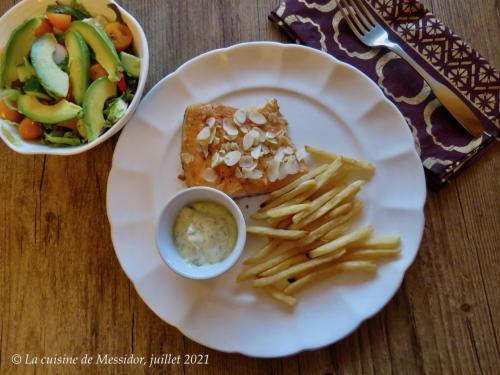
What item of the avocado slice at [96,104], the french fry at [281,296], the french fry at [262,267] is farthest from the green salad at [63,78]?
the french fry at [281,296]

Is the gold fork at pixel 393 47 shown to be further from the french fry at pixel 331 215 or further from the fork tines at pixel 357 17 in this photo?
the french fry at pixel 331 215

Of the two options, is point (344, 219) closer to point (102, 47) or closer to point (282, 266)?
point (282, 266)

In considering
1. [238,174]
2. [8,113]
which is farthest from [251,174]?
[8,113]

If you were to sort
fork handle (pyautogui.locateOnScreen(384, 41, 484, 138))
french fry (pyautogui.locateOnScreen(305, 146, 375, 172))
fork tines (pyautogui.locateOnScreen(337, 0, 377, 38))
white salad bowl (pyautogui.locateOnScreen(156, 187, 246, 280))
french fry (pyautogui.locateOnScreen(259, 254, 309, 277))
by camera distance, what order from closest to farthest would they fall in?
white salad bowl (pyautogui.locateOnScreen(156, 187, 246, 280)) → french fry (pyautogui.locateOnScreen(259, 254, 309, 277)) → french fry (pyautogui.locateOnScreen(305, 146, 375, 172)) → fork handle (pyautogui.locateOnScreen(384, 41, 484, 138)) → fork tines (pyautogui.locateOnScreen(337, 0, 377, 38))

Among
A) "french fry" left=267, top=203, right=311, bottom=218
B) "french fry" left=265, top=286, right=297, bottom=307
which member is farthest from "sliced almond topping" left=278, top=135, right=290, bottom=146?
"french fry" left=265, top=286, right=297, bottom=307

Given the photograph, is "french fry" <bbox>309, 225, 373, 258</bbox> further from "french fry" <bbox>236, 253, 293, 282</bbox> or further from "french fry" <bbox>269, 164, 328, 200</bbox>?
"french fry" <bbox>269, 164, 328, 200</bbox>

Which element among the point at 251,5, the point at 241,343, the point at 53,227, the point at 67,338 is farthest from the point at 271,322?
the point at 251,5

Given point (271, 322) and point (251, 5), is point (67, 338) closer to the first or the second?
point (271, 322)
